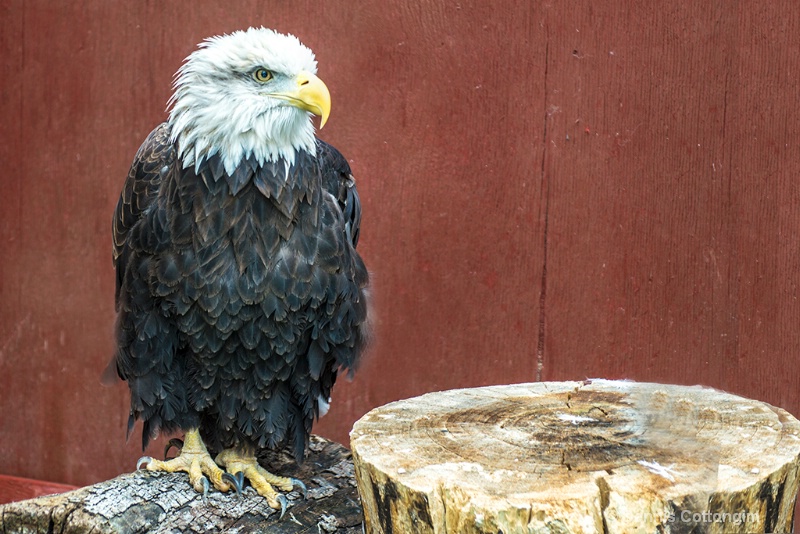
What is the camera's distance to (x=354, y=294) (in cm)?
298

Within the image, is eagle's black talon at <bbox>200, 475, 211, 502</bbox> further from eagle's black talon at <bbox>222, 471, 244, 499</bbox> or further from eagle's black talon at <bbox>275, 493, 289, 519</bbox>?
eagle's black talon at <bbox>275, 493, 289, 519</bbox>

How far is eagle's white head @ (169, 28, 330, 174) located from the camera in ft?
8.75

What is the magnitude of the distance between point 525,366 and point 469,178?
796mm

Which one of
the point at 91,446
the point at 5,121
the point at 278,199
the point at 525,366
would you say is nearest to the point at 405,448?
the point at 278,199

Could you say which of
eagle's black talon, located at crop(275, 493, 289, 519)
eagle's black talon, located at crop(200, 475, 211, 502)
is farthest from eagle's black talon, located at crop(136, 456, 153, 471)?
eagle's black talon, located at crop(275, 493, 289, 519)

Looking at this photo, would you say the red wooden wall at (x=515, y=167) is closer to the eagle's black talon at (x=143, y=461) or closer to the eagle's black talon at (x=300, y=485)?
the eagle's black talon at (x=300, y=485)

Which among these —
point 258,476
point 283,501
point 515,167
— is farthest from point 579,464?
point 515,167

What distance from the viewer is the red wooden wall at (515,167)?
11.1ft

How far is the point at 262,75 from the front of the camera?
8.82ft

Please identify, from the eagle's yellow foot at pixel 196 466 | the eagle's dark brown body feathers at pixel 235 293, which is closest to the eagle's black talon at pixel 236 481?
the eagle's yellow foot at pixel 196 466

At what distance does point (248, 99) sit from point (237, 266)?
507 mm

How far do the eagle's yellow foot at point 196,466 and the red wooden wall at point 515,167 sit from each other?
96cm

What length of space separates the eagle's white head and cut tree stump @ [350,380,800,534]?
0.90 m

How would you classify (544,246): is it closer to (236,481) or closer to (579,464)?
(236,481)
